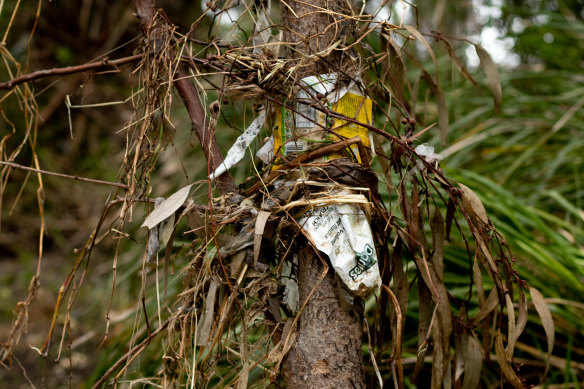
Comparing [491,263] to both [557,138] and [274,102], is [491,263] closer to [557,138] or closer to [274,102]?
[274,102]

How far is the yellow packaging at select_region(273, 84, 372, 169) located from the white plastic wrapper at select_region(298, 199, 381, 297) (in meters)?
0.09

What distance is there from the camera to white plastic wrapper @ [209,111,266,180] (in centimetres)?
70

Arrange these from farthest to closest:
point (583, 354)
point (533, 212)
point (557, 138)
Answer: point (557, 138) → point (533, 212) → point (583, 354)

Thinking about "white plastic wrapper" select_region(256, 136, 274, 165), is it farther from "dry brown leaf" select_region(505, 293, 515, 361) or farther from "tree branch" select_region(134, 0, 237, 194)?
"dry brown leaf" select_region(505, 293, 515, 361)

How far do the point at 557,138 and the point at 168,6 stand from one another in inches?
97.9

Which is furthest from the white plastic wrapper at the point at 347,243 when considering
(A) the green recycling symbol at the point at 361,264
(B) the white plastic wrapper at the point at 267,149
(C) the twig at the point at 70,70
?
(C) the twig at the point at 70,70

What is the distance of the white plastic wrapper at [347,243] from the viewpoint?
64 centimetres

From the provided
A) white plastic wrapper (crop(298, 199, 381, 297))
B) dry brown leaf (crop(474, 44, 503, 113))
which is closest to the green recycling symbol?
white plastic wrapper (crop(298, 199, 381, 297))

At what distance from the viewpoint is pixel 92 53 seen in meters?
3.10

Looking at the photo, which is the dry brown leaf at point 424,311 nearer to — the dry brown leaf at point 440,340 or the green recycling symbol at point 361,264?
the dry brown leaf at point 440,340

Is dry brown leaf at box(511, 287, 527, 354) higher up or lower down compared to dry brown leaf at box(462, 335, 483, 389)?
higher up

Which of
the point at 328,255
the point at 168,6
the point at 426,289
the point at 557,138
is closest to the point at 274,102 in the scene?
the point at 328,255

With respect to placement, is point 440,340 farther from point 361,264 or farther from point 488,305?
point 361,264

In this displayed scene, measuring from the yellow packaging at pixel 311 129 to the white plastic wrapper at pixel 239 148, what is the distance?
1.4 inches
